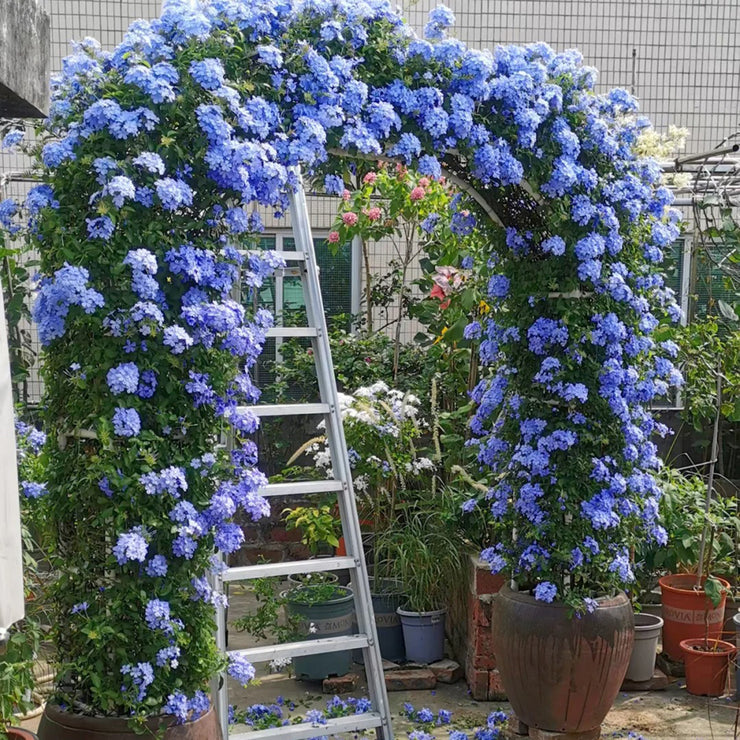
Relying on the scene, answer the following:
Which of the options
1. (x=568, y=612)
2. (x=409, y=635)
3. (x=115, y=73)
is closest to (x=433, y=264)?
(x=409, y=635)

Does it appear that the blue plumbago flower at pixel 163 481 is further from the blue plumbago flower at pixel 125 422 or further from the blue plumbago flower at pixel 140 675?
the blue plumbago flower at pixel 140 675

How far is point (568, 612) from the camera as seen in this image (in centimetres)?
384

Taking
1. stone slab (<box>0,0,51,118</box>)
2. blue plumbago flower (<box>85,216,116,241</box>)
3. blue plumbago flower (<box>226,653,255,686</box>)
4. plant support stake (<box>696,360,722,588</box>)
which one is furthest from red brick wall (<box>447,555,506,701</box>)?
stone slab (<box>0,0,51,118</box>)

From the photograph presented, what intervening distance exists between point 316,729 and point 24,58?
9.16 feet

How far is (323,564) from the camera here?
391cm

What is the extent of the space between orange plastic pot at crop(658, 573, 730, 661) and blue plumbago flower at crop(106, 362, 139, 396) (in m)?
3.30

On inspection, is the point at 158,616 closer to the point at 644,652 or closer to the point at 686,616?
the point at 644,652

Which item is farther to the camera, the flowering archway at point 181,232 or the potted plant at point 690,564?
the potted plant at point 690,564

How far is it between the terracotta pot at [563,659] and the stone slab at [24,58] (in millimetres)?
2715

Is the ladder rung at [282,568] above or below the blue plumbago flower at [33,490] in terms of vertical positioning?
below

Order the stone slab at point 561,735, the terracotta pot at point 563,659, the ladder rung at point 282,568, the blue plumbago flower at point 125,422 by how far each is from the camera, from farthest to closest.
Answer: the stone slab at point 561,735 < the terracotta pot at point 563,659 < the ladder rung at point 282,568 < the blue plumbago flower at point 125,422

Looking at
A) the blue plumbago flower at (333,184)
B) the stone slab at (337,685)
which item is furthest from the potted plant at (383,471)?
the blue plumbago flower at (333,184)

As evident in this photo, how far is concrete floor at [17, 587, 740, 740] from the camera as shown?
170 inches

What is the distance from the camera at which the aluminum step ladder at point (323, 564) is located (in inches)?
150
